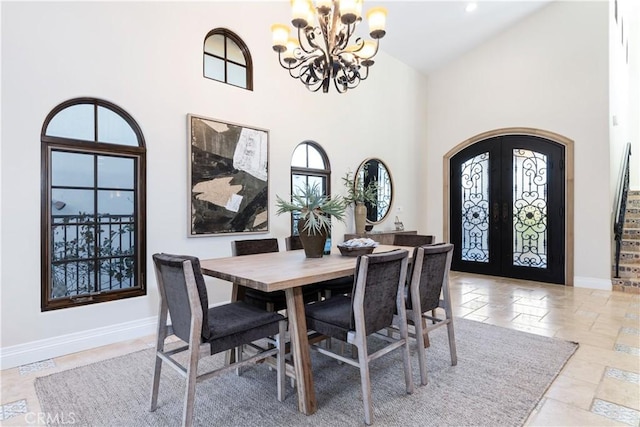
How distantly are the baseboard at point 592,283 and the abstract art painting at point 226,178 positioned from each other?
450 cm

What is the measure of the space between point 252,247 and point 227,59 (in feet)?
7.27

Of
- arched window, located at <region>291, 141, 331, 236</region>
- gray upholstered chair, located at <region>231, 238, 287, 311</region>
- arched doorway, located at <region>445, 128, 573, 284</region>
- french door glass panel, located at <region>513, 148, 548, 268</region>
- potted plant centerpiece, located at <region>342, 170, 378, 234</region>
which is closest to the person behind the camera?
gray upholstered chair, located at <region>231, 238, 287, 311</region>

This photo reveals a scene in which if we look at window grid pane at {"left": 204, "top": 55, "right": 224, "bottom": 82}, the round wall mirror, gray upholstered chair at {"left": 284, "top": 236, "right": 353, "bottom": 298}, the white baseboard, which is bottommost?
the white baseboard

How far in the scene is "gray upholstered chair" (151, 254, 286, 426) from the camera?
1771 millimetres

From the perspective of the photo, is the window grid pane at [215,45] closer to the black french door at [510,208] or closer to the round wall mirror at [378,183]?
the round wall mirror at [378,183]

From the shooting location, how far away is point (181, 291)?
185cm

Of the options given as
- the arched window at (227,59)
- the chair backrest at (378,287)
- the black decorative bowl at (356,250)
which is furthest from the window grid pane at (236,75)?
the chair backrest at (378,287)

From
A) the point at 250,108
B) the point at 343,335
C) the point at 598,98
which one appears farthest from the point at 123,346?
the point at 598,98

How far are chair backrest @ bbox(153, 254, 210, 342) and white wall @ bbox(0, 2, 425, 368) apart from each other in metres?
1.53

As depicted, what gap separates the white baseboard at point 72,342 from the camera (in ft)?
8.82

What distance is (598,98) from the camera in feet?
16.5

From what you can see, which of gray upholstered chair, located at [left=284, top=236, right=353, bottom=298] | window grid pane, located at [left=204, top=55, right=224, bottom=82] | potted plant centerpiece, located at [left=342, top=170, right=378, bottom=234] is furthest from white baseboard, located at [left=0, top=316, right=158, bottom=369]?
potted plant centerpiece, located at [left=342, top=170, right=378, bottom=234]

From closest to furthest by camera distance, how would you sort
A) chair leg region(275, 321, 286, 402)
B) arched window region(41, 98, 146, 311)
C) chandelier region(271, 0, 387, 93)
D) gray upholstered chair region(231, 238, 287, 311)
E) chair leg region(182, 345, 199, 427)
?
1. chair leg region(182, 345, 199, 427)
2. chair leg region(275, 321, 286, 402)
3. chandelier region(271, 0, 387, 93)
4. gray upholstered chair region(231, 238, 287, 311)
5. arched window region(41, 98, 146, 311)

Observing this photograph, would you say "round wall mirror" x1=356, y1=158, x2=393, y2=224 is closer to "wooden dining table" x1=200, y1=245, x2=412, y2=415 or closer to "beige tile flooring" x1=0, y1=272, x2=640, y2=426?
"beige tile flooring" x1=0, y1=272, x2=640, y2=426
